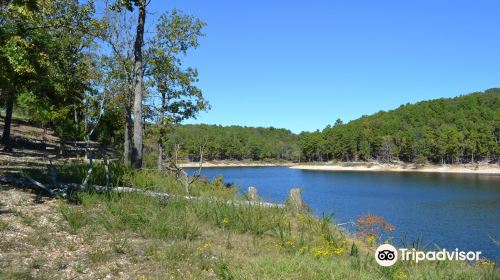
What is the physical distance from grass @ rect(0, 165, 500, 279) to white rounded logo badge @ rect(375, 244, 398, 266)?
143mm

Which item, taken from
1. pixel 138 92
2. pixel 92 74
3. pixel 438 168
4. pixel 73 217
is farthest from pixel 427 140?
pixel 73 217

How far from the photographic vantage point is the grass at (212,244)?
24.0ft

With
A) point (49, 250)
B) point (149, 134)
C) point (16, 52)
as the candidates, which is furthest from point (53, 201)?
point (149, 134)

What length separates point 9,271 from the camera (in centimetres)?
654

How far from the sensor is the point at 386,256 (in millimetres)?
8234

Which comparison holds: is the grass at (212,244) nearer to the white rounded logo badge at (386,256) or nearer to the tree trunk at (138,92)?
the white rounded logo badge at (386,256)

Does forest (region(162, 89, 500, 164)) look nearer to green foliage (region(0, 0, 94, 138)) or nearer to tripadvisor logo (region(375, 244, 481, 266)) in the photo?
green foliage (region(0, 0, 94, 138))

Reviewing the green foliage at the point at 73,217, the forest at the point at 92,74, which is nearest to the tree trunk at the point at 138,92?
the forest at the point at 92,74

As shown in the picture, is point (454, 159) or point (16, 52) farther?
point (454, 159)

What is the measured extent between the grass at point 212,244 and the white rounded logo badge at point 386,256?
0.14 metres

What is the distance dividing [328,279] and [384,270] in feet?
4.20

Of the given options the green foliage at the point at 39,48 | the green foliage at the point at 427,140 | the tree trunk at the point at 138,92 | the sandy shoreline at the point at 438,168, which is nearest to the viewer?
the green foliage at the point at 39,48

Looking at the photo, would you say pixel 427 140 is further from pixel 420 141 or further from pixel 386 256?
pixel 386 256

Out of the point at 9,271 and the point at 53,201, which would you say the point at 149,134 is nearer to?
the point at 53,201
